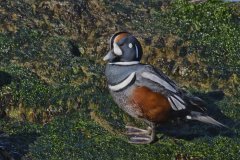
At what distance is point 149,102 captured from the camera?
23.1 ft

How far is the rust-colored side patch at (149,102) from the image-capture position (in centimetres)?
704

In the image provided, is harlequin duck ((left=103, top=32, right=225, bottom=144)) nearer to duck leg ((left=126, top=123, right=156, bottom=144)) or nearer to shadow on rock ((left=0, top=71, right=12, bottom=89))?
duck leg ((left=126, top=123, right=156, bottom=144))

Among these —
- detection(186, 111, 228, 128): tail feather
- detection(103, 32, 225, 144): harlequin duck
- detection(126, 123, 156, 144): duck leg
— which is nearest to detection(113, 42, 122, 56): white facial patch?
detection(103, 32, 225, 144): harlequin duck

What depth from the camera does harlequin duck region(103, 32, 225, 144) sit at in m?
7.06

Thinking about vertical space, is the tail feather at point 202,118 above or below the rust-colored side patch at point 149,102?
below

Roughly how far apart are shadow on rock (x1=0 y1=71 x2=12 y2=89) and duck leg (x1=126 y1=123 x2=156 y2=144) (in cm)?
166

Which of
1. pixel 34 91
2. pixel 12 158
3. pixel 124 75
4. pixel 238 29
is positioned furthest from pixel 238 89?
pixel 12 158

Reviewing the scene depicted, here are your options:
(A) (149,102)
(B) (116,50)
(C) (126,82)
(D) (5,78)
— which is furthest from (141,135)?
(D) (5,78)

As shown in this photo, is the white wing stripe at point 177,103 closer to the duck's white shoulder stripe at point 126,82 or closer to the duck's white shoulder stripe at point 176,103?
the duck's white shoulder stripe at point 176,103

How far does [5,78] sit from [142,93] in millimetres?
1974

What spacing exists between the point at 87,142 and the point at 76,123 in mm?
404

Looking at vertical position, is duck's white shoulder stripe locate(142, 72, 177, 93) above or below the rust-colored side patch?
above

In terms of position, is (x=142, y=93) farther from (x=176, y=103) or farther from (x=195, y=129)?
(x=195, y=129)

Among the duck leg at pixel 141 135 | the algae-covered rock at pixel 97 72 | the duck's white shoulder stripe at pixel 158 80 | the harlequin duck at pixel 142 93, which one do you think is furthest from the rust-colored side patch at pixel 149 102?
the algae-covered rock at pixel 97 72
